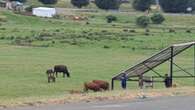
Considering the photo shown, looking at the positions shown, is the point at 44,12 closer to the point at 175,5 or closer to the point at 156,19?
the point at 156,19

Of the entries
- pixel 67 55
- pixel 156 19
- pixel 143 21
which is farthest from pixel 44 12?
pixel 67 55

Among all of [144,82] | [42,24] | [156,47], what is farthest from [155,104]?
[42,24]

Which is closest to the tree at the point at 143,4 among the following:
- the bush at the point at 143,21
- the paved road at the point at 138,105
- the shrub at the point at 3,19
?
the bush at the point at 143,21

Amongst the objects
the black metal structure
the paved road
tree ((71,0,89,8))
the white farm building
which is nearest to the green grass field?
the black metal structure

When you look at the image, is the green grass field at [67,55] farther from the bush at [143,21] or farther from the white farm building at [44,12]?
the white farm building at [44,12]

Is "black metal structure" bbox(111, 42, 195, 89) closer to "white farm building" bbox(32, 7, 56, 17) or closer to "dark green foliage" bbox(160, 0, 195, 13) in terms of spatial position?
"white farm building" bbox(32, 7, 56, 17)

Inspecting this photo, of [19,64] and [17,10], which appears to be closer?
[19,64]

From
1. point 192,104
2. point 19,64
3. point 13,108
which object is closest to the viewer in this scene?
point 13,108

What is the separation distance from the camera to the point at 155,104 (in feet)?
51.3

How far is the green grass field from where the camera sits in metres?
33.5

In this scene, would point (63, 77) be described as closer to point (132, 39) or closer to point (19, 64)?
point (19, 64)

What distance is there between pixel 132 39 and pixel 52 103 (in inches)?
2463

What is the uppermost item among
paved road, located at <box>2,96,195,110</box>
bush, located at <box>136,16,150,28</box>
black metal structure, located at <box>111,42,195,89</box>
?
paved road, located at <box>2,96,195,110</box>

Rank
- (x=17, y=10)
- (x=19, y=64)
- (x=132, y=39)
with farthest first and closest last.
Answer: (x=17, y=10) → (x=132, y=39) → (x=19, y=64)
